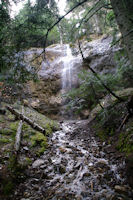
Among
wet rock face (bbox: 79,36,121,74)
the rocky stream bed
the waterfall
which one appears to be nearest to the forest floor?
the rocky stream bed

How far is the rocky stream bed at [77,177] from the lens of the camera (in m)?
2.51

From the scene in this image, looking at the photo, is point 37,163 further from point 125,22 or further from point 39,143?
point 125,22

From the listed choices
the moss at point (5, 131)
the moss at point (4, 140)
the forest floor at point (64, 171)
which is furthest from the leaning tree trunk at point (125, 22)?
the moss at point (5, 131)

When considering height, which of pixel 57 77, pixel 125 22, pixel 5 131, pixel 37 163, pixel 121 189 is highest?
pixel 57 77

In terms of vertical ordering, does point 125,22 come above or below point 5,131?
above

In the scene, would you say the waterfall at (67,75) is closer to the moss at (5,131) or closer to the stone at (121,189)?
the moss at (5,131)

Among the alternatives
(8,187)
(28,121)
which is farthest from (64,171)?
(28,121)

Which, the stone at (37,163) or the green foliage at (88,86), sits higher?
the green foliage at (88,86)

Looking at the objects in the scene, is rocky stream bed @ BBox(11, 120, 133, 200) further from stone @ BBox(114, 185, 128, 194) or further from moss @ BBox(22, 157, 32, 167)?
moss @ BBox(22, 157, 32, 167)

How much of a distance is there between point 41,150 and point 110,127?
3.34 meters

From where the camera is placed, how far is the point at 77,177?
3.16 m

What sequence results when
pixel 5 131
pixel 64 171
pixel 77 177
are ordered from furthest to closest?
pixel 5 131 → pixel 64 171 → pixel 77 177

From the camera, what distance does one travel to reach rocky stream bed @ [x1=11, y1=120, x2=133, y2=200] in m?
2.51

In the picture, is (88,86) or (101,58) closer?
(88,86)
